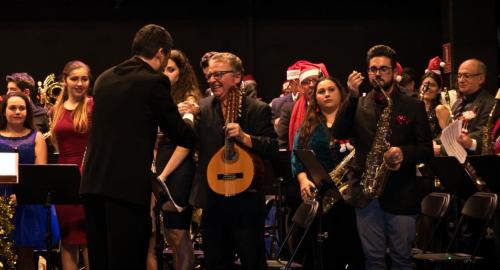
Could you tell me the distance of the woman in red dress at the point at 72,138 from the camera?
22.8 feet

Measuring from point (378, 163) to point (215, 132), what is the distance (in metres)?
1.18

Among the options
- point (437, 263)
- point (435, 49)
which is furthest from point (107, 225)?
point (435, 49)

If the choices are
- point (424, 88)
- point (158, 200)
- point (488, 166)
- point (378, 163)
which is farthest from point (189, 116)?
point (424, 88)

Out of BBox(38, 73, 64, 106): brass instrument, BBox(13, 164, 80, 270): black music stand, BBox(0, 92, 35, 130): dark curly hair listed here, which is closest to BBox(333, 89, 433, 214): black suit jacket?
BBox(13, 164, 80, 270): black music stand

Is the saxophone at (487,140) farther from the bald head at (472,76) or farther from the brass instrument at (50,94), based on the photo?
the brass instrument at (50,94)

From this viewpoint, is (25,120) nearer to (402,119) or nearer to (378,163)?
(378,163)

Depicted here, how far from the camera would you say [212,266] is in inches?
238

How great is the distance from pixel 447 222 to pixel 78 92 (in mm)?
3797

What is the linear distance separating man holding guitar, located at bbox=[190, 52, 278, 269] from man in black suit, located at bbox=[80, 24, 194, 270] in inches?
36.6

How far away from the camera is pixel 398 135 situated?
251 inches

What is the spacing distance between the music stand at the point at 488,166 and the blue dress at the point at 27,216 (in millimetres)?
3380

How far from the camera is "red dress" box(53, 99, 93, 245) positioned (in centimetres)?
693

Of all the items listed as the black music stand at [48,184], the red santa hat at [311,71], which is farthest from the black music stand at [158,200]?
the red santa hat at [311,71]

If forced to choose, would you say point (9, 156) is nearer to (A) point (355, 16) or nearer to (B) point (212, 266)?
(B) point (212, 266)
